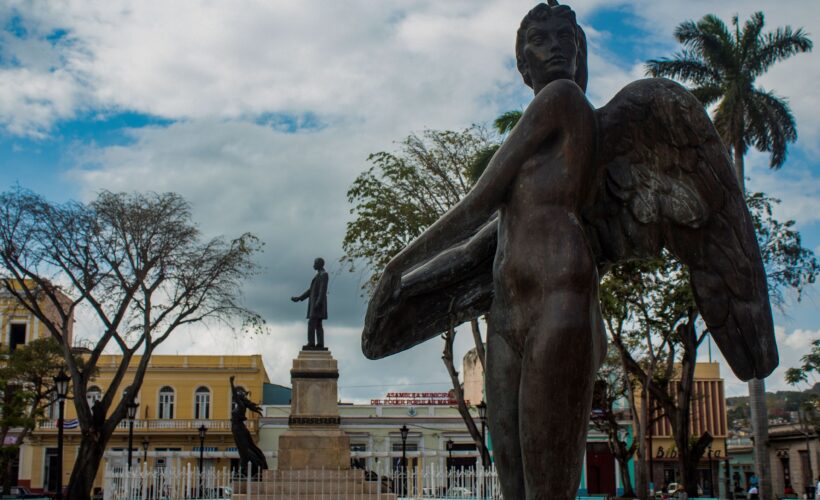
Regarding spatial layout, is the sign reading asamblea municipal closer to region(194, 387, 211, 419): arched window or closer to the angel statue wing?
region(194, 387, 211, 419): arched window

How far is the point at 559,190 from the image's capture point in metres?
3.12

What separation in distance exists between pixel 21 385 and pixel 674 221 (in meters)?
35.1

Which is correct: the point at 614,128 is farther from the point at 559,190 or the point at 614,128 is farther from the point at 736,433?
the point at 736,433

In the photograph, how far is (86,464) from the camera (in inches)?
870

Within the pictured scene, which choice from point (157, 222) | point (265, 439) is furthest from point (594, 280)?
point (265, 439)

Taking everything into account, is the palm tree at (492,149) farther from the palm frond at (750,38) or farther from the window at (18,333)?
the window at (18,333)

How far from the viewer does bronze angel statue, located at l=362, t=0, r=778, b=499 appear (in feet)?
9.96

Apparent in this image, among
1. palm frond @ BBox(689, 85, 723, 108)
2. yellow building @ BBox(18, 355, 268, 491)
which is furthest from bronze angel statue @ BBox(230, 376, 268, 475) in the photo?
yellow building @ BBox(18, 355, 268, 491)

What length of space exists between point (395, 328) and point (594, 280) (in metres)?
0.83

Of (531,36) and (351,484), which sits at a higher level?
(531,36)

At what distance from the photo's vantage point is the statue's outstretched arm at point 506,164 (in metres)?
3.16

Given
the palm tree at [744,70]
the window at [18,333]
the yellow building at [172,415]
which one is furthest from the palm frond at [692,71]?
the window at [18,333]

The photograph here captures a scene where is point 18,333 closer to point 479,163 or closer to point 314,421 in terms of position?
point 314,421

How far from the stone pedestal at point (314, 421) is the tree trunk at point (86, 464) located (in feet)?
18.2
